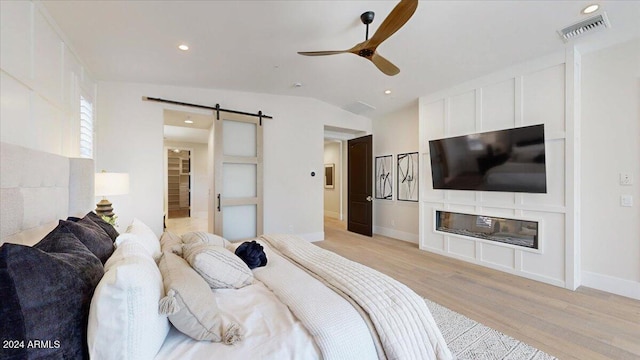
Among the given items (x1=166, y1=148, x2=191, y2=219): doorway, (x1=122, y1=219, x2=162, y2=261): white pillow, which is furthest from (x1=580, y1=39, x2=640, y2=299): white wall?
(x1=166, y1=148, x2=191, y2=219): doorway

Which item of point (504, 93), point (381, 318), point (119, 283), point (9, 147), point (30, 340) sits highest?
point (504, 93)

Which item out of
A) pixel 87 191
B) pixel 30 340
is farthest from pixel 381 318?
pixel 87 191

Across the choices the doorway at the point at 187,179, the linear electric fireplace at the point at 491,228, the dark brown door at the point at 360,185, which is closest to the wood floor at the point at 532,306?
the linear electric fireplace at the point at 491,228

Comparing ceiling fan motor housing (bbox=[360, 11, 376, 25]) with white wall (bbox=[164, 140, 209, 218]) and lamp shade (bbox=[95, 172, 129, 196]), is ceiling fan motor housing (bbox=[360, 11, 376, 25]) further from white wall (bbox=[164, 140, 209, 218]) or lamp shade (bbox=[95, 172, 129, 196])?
white wall (bbox=[164, 140, 209, 218])

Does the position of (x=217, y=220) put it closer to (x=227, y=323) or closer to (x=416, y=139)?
(x=227, y=323)

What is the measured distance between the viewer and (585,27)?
2627 millimetres

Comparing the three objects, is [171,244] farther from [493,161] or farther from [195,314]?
[493,161]

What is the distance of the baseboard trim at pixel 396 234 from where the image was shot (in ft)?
17.3

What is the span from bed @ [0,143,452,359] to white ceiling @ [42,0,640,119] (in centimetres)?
157

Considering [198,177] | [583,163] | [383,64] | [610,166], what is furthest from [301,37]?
[198,177]

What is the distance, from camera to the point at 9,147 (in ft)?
4.72

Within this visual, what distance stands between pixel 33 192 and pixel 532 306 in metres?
4.23

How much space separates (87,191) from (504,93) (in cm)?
510

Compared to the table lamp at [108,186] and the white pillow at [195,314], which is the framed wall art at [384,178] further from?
the white pillow at [195,314]
